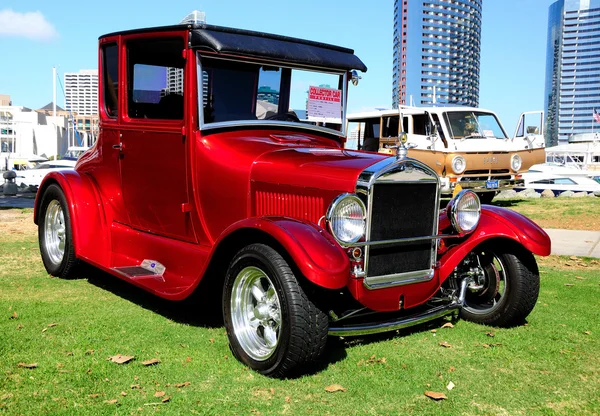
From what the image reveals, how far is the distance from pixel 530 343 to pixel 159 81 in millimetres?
3565

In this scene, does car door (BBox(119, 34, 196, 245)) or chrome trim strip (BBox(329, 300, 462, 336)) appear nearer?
chrome trim strip (BBox(329, 300, 462, 336))

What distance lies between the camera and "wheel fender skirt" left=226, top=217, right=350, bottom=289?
10.6ft

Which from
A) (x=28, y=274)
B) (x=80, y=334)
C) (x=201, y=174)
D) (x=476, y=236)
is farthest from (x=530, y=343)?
(x=28, y=274)

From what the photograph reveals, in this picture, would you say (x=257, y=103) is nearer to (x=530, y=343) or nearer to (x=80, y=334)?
(x=80, y=334)

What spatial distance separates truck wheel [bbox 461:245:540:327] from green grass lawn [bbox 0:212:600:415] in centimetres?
10

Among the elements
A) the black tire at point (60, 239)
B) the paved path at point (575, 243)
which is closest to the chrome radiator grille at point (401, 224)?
the black tire at point (60, 239)

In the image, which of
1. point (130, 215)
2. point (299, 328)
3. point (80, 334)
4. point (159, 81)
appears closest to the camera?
point (299, 328)

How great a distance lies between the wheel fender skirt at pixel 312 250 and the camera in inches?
127

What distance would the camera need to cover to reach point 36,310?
15.4 feet

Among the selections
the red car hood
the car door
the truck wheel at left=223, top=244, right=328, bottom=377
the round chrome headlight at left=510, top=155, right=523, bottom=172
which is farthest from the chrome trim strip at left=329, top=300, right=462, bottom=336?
the round chrome headlight at left=510, top=155, right=523, bottom=172

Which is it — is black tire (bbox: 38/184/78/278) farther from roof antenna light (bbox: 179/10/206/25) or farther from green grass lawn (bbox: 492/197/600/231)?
green grass lawn (bbox: 492/197/600/231)

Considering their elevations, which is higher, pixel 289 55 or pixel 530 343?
pixel 289 55

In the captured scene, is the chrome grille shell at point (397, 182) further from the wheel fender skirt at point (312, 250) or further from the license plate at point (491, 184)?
the license plate at point (491, 184)

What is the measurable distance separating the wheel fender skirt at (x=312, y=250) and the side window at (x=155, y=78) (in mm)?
1579
